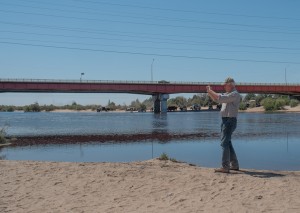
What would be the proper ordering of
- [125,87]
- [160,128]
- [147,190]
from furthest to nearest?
[125,87] < [160,128] < [147,190]

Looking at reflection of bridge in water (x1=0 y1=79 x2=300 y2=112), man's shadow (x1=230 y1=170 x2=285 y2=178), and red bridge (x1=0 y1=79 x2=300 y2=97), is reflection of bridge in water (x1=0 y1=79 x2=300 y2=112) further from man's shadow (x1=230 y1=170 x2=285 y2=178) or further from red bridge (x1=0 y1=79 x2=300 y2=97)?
man's shadow (x1=230 y1=170 x2=285 y2=178)

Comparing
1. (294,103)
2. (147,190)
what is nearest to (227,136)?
(147,190)

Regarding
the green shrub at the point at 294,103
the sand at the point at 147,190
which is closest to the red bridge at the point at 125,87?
the green shrub at the point at 294,103

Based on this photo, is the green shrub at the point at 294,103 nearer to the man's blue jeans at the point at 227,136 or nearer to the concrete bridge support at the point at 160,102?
the concrete bridge support at the point at 160,102

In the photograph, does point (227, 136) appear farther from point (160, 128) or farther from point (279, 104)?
point (279, 104)

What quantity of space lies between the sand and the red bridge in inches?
→ 2951

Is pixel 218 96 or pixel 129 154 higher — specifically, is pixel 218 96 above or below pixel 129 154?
above

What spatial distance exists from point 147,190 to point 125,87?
83024 mm

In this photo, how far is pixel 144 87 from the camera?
310 ft

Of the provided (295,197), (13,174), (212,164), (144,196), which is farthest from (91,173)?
(212,164)

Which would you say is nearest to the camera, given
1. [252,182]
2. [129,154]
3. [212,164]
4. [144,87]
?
[252,182]

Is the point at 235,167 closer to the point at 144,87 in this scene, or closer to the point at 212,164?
the point at 212,164

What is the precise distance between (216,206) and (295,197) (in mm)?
1530

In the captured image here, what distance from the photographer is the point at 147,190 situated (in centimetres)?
774
